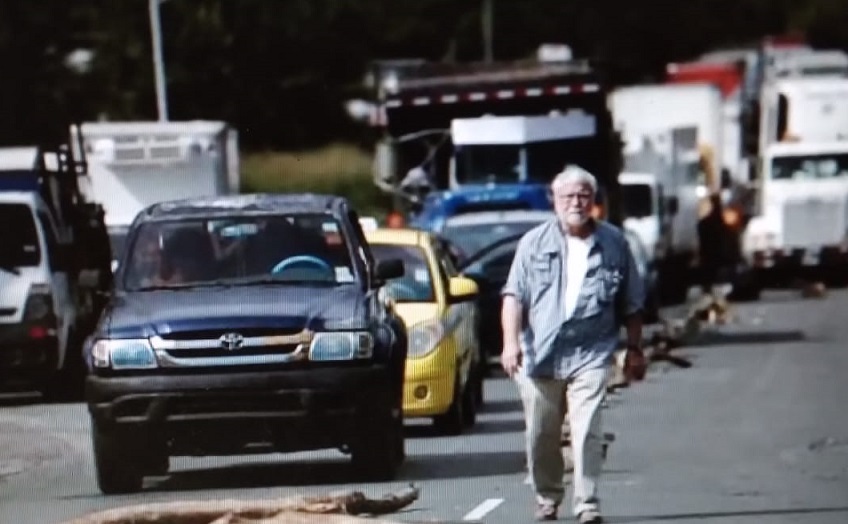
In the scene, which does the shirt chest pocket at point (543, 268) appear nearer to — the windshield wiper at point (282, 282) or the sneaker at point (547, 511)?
the sneaker at point (547, 511)

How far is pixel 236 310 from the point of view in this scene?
16172 millimetres

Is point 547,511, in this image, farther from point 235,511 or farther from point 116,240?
point 116,240

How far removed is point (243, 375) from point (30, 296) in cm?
980

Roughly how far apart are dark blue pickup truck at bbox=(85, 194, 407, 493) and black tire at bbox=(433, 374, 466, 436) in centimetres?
305

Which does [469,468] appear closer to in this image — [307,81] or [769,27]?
[307,81]

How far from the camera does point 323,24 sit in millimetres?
70500

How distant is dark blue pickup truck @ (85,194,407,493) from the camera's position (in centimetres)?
1594

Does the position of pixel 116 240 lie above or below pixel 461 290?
below

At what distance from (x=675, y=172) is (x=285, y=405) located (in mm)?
33532

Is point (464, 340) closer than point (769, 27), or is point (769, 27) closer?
point (464, 340)

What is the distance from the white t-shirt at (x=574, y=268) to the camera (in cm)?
1359

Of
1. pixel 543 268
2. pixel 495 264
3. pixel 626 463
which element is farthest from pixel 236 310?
pixel 495 264

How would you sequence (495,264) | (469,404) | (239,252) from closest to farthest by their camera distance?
(239,252) < (469,404) < (495,264)

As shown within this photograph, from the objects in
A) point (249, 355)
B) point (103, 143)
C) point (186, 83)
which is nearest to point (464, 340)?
point (249, 355)
